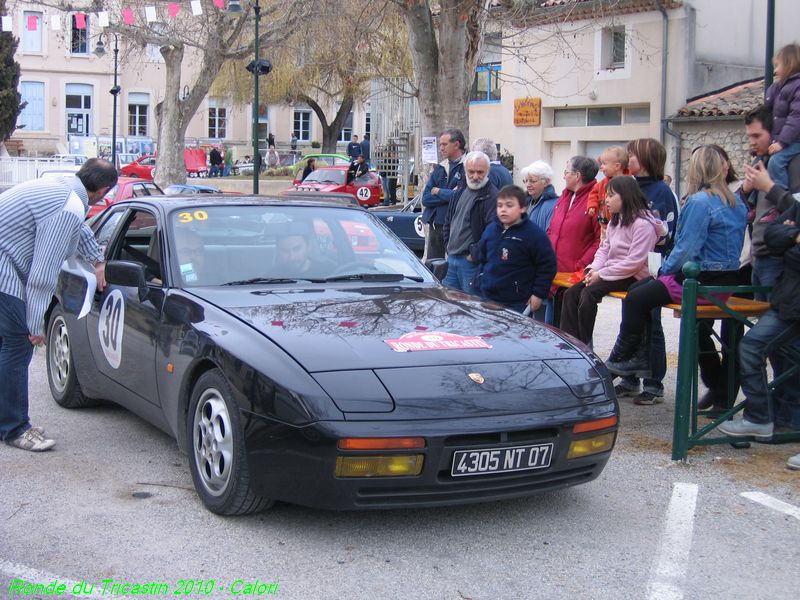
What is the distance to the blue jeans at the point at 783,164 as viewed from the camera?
611 centimetres

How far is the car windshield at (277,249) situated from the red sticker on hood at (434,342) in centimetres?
104

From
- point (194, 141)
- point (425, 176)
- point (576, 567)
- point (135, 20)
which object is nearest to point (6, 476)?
point (576, 567)

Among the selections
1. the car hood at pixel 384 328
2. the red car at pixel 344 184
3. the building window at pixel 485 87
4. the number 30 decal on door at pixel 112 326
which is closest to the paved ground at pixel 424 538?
the number 30 decal on door at pixel 112 326

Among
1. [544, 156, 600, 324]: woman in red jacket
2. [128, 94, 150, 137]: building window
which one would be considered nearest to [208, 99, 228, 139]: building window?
[128, 94, 150, 137]: building window

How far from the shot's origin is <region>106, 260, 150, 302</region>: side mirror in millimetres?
5270

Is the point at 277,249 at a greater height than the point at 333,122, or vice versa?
the point at 333,122

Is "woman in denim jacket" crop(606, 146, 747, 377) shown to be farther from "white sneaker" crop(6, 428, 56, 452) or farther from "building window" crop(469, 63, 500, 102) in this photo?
"building window" crop(469, 63, 500, 102)

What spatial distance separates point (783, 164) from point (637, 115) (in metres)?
20.8

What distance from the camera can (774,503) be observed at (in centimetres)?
499

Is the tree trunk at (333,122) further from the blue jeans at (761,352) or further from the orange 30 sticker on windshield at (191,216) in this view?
the blue jeans at (761,352)

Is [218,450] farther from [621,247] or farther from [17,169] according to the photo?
[17,169]

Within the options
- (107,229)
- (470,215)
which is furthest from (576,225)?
(107,229)

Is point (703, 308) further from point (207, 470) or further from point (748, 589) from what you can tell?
point (207, 470)

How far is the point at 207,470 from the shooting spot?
4660 mm
